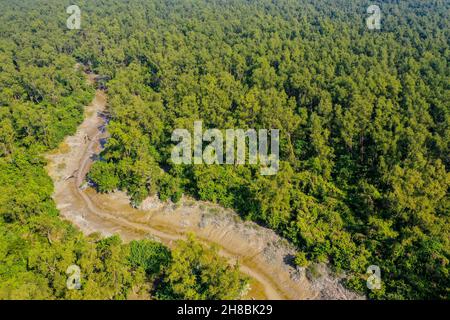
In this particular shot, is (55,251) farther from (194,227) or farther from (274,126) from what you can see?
(274,126)

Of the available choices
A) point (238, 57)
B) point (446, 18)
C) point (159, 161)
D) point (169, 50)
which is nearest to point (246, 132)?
point (159, 161)

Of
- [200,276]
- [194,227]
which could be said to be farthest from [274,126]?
[200,276]

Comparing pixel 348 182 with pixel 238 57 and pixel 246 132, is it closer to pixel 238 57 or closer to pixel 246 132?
pixel 246 132
